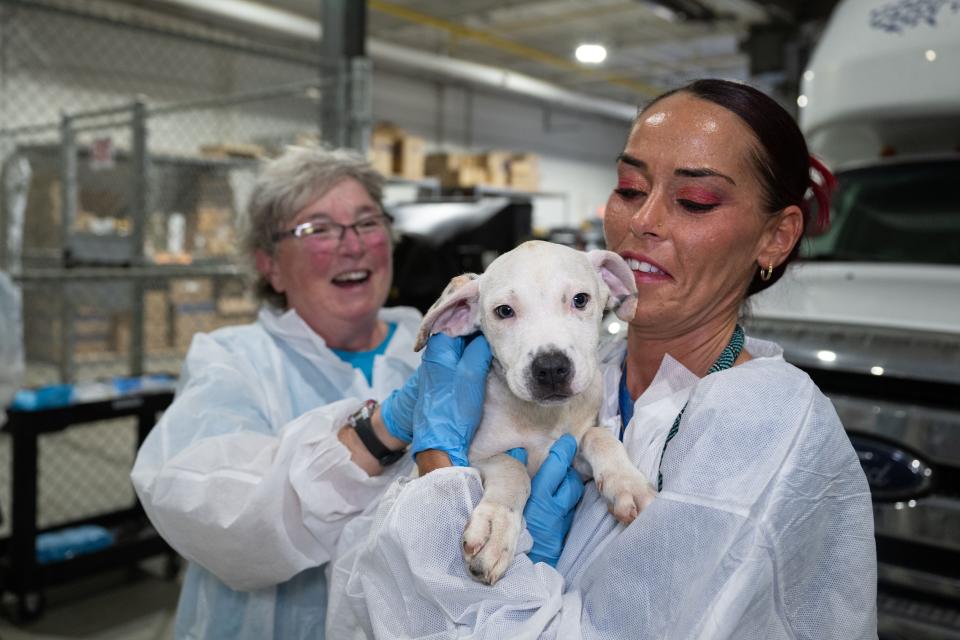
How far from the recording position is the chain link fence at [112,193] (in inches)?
246

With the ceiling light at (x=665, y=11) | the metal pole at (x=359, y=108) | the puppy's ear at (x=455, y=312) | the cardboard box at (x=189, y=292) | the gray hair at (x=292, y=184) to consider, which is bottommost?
the cardboard box at (x=189, y=292)

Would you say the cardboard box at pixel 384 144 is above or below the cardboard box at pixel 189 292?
above

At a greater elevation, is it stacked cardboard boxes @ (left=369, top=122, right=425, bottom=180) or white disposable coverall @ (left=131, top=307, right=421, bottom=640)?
stacked cardboard boxes @ (left=369, top=122, right=425, bottom=180)

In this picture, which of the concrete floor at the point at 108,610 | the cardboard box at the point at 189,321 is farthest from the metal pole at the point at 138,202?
the cardboard box at the point at 189,321

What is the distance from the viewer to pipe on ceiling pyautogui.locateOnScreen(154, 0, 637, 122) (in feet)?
30.3

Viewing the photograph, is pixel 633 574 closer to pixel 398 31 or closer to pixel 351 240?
pixel 351 240

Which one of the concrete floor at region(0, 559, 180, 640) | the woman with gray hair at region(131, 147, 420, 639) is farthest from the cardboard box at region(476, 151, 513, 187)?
the woman with gray hair at region(131, 147, 420, 639)

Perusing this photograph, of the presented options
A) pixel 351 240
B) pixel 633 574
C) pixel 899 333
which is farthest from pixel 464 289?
pixel 899 333

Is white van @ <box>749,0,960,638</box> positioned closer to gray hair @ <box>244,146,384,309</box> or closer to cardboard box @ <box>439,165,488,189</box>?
gray hair @ <box>244,146,384,309</box>

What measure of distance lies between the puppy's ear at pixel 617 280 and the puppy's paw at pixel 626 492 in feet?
1.07

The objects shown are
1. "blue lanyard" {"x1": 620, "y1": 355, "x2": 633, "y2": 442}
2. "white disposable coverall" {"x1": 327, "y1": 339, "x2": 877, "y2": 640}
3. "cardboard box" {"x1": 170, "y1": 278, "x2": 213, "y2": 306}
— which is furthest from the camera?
"cardboard box" {"x1": 170, "y1": 278, "x2": 213, "y2": 306}

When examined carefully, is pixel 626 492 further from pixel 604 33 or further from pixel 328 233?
pixel 604 33

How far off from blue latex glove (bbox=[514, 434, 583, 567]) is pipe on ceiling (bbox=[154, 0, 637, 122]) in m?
5.48

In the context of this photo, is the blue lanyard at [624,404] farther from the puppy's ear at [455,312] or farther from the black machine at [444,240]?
the black machine at [444,240]
